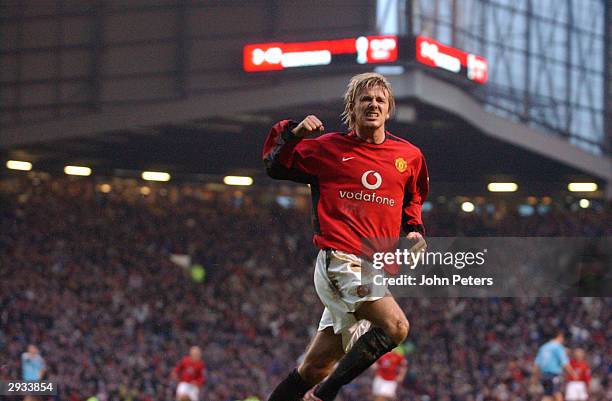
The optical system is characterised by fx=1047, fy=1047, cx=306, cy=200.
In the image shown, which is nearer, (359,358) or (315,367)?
(359,358)

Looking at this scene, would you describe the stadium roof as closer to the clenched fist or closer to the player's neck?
the player's neck

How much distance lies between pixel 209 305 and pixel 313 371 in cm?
1641

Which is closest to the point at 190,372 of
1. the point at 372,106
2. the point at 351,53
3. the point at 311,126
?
the point at 351,53

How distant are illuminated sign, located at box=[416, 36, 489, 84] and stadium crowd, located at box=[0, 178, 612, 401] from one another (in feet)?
10.6

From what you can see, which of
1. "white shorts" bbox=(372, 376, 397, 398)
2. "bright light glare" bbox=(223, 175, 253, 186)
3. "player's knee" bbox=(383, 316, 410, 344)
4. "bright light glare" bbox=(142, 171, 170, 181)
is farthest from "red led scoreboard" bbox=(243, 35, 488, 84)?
"player's knee" bbox=(383, 316, 410, 344)

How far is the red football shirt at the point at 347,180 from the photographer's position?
16.9 ft

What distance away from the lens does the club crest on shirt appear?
5.25m

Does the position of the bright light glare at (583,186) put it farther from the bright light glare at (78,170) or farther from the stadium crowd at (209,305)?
the bright light glare at (78,170)

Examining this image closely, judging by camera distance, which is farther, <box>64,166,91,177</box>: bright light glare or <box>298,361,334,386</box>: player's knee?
<box>64,166,91,177</box>: bright light glare

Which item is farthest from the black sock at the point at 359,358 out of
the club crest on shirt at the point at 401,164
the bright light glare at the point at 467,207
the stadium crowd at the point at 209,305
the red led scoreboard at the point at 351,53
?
the red led scoreboard at the point at 351,53

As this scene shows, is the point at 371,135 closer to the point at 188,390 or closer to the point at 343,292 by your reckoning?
the point at 343,292

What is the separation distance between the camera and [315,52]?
20.6 m

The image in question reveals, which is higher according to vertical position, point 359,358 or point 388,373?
point 388,373

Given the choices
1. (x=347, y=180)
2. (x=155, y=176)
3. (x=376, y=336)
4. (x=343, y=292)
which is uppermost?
(x=155, y=176)
